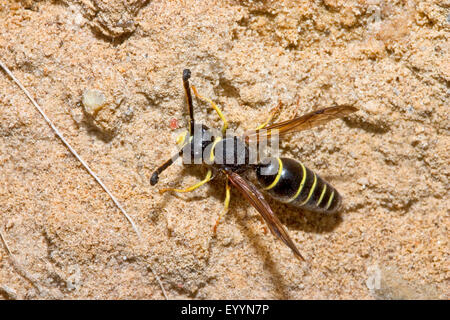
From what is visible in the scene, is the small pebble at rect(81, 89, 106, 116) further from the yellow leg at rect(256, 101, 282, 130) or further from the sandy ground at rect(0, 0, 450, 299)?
the yellow leg at rect(256, 101, 282, 130)

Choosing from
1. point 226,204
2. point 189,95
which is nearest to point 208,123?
point 189,95

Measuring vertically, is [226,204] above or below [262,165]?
below

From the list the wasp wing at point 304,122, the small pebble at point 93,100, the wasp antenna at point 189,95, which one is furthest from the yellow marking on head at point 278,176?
the small pebble at point 93,100

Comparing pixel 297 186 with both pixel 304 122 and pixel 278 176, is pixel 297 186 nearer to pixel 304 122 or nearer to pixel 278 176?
pixel 278 176

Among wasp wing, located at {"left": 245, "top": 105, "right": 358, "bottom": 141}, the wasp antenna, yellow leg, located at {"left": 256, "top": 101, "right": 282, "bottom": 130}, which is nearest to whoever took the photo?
the wasp antenna

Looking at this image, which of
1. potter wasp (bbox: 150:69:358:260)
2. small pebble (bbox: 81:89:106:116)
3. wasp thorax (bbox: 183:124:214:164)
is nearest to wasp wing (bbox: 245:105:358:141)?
potter wasp (bbox: 150:69:358:260)

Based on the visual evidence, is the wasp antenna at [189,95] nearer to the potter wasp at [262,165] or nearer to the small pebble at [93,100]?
the potter wasp at [262,165]
